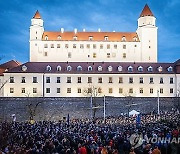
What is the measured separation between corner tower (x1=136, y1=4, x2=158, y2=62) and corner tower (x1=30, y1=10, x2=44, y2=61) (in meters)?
24.3

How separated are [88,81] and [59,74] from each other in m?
5.64

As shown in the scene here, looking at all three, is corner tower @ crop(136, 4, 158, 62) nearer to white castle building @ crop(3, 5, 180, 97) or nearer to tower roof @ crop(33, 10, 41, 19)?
white castle building @ crop(3, 5, 180, 97)

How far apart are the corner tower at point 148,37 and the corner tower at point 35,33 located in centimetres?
2431

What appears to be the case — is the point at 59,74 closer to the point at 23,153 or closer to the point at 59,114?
the point at 59,114

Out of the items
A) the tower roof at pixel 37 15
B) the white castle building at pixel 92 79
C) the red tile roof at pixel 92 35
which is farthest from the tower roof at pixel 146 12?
the tower roof at pixel 37 15

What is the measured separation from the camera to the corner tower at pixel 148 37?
102m

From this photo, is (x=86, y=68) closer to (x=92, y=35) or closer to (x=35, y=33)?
(x=92, y=35)

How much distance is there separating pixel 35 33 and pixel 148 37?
89.2 feet

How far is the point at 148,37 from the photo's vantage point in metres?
103

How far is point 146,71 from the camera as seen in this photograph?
8138cm

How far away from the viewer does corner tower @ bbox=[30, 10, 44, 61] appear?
336ft

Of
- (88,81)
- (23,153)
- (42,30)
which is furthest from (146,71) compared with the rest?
(23,153)

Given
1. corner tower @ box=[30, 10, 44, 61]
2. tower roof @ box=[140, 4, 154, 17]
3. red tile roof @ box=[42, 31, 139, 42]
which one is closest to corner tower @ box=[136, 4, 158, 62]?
tower roof @ box=[140, 4, 154, 17]

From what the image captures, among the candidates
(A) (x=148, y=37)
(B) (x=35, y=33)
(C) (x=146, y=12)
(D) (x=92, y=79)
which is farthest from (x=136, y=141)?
(C) (x=146, y=12)
